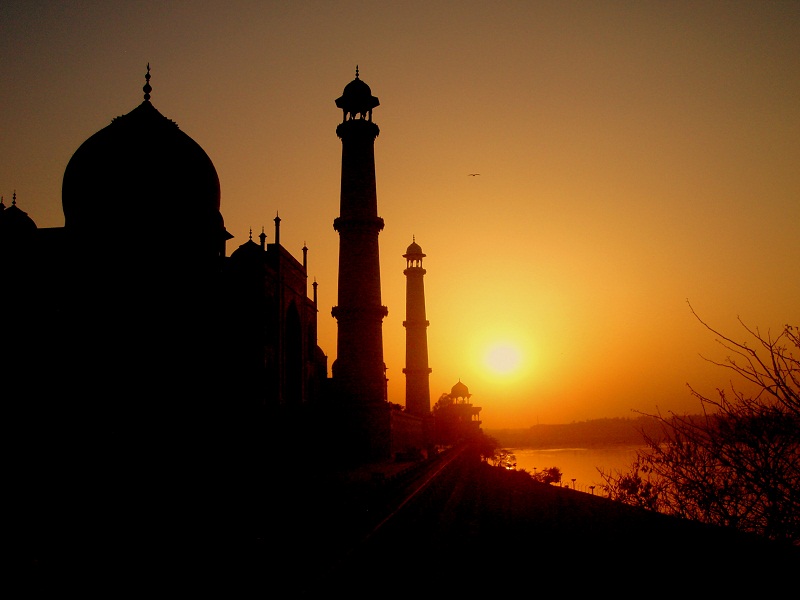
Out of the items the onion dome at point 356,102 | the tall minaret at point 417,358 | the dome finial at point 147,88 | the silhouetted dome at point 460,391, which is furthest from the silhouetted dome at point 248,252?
the silhouetted dome at point 460,391

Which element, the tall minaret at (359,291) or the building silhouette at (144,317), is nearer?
the building silhouette at (144,317)

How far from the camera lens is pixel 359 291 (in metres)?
33.1

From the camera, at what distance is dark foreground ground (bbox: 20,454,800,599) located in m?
7.17

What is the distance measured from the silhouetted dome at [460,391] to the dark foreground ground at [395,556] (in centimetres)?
7578

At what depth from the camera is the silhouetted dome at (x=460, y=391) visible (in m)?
89.8

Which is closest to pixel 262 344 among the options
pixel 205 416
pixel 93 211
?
pixel 205 416

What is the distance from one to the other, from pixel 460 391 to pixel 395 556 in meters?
81.8

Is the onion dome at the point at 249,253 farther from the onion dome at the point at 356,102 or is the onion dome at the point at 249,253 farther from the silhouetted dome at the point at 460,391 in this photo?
the silhouetted dome at the point at 460,391

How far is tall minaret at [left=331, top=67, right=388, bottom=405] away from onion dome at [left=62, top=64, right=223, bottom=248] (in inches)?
411

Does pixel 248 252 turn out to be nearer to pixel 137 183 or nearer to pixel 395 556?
pixel 137 183

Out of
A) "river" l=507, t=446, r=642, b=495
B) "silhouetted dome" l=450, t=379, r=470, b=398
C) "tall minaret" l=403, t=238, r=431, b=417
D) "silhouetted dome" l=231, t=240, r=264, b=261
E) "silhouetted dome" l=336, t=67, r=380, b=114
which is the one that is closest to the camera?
"silhouetted dome" l=231, t=240, r=264, b=261

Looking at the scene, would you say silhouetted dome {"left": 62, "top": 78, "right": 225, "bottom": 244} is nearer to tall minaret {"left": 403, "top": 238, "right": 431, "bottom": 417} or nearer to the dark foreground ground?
the dark foreground ground

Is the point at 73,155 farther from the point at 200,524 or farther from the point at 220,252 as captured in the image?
the point at 200,524

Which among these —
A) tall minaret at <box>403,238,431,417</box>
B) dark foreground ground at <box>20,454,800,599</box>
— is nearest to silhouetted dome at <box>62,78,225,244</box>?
dark foreground ground at <box>20,454,800,599</box>
